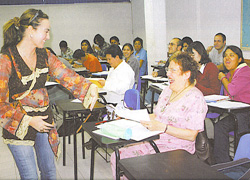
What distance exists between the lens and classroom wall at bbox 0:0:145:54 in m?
10.6

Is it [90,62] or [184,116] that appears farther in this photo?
[90,62]

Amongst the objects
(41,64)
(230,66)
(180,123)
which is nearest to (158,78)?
(230,66)

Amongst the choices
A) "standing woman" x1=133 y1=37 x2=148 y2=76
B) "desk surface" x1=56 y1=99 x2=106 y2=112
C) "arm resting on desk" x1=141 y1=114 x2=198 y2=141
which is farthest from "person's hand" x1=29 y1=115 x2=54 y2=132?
"standing woman" x1=133 y1=37 x2=148 y2=76

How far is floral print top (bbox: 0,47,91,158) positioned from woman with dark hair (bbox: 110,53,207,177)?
76cm

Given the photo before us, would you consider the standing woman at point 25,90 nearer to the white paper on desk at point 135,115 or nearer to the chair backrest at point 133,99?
the white paper on desk at point 135,115

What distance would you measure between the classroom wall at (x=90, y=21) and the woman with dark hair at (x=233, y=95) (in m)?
7.46

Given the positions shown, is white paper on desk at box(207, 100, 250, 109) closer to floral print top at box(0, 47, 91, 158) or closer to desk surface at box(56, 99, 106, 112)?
desk surface at box(56, 99, 106, 112)

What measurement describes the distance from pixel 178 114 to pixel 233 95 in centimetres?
136

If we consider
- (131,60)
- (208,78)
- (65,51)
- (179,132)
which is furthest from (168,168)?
(65,51)

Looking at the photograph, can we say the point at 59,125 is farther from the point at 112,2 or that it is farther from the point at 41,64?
the point at 112,2

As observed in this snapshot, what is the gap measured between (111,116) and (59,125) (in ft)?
8.77

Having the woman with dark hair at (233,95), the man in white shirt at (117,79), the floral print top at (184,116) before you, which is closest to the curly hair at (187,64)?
the floral print top at (184,116)

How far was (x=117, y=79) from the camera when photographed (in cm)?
410

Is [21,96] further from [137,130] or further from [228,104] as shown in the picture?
[228,104]
